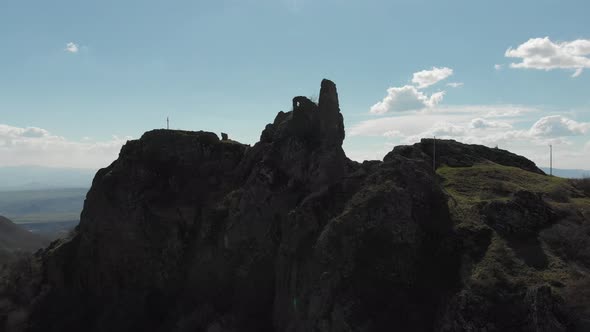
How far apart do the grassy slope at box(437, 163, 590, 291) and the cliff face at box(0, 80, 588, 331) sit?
769 mm

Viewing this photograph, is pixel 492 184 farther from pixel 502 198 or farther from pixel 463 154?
pixel 463 154

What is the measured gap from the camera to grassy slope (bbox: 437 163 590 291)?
27156 mm

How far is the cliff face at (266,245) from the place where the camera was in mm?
30109

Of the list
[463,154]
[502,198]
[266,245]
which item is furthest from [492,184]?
[266,245]

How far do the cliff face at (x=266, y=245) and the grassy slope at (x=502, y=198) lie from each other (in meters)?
0.77

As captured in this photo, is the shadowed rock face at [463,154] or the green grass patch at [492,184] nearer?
the green grass patch at [492,184]

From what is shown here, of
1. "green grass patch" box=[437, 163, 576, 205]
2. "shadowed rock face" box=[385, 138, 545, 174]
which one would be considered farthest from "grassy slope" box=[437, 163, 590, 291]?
"shadowed rock face" box=[385, 138, 545, 174]

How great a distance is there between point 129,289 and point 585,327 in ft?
149

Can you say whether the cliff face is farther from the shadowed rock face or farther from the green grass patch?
the green grass patch

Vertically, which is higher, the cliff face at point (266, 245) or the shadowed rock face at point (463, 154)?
the shadowed rock face at point (463, 154)

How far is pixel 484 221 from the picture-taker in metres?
33.0

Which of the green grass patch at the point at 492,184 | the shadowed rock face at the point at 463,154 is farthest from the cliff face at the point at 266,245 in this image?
the green grass patch at the point at 492,184

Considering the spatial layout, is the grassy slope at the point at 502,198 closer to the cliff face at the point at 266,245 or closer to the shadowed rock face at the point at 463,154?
the cliff face at the point at 266,245

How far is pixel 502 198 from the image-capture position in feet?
120
